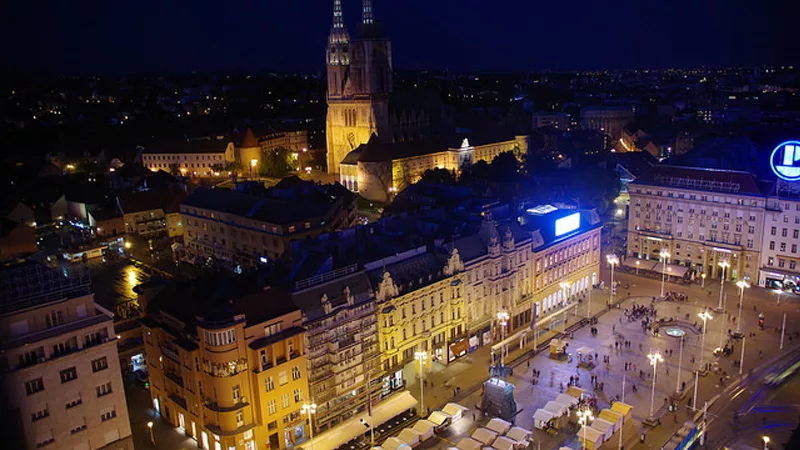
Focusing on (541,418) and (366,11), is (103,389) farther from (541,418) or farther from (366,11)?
(366,11)

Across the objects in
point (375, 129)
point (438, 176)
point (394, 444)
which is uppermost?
point (375, 129)

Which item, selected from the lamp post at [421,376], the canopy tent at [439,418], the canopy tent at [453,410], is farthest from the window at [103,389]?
the canopy tent at [453,410]

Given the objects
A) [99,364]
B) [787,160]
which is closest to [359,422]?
[99,364]

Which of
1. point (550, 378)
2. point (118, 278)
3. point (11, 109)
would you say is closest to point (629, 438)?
point (550, 378)

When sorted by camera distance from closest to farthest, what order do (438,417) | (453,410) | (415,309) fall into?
(438,417)
(453,410)
(415,309)

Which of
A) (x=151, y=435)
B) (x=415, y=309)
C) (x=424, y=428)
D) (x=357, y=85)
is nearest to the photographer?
(x=424, y=428)

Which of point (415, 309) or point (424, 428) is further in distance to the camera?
point (415, 309)

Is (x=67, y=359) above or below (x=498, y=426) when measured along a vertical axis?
above
